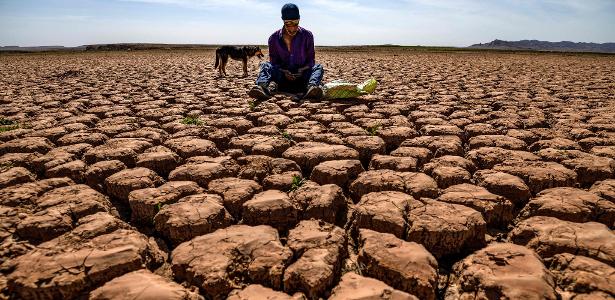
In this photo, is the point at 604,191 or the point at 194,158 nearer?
the point at 604,191

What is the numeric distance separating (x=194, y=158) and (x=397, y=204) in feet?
4.05

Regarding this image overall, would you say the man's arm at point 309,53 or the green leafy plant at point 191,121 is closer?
the green leafy plant at point 191,121

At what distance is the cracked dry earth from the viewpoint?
1170 millimetres

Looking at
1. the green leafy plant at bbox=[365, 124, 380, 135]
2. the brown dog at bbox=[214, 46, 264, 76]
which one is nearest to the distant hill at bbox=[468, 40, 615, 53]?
the brown dog at bbox=[214, 46, 264, 76]

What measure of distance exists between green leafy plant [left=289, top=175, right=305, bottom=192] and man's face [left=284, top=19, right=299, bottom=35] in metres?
2.82

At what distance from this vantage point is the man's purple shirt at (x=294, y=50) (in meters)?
4.54

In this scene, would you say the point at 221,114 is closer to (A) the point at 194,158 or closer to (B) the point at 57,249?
(A) the point at 194,158

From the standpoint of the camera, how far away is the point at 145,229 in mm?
1566

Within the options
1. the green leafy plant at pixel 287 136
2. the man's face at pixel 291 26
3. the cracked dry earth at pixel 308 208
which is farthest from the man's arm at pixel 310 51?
the green leafy plant at pixel 287 136

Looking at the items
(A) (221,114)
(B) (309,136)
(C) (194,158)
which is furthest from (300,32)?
(C) (194,158)

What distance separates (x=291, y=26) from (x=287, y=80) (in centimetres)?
69

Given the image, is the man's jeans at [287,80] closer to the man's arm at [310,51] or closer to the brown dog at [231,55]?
the man's arm at [310,51]

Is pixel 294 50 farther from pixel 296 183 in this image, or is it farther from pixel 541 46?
pixel 541 46

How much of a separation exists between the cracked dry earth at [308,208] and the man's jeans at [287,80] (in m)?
1.44
